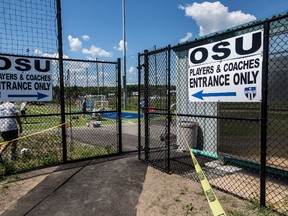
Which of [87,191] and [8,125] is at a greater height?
[8,125]

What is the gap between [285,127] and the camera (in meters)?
5.69

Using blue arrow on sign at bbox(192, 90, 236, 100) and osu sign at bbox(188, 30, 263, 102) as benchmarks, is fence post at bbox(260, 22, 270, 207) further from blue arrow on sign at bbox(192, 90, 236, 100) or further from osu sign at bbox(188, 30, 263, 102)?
blue arrow on sign at bbox(192, 90, 236, 100)

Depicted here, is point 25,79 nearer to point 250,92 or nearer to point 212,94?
point 212,94

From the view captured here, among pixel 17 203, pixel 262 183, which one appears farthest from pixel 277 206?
pixel 17 203

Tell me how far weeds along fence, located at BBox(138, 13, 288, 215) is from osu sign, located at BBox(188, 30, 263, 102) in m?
0.02

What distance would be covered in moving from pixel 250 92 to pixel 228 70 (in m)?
0.62

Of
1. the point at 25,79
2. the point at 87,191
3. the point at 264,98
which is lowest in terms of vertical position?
the point at 87,191

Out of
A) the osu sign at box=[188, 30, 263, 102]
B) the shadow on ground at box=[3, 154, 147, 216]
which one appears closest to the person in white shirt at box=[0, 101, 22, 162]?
the shadow on ground at box=[3, 154, 147, 216]

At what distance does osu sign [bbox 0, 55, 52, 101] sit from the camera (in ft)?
20.0

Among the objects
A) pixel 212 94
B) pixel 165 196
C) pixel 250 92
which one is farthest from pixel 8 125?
pixel 250 92

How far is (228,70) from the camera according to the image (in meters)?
4.70

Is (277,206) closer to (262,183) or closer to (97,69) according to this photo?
(262,183)

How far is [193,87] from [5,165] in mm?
4964

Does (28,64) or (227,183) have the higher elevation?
(28,64)
